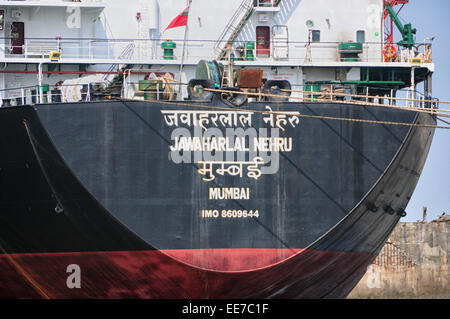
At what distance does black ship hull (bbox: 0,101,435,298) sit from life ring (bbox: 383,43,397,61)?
14.5 ft

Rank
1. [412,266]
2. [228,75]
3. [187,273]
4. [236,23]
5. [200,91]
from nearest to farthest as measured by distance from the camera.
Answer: [187,273] → [200,91] → [228,75] → [236,23] → [412,266]

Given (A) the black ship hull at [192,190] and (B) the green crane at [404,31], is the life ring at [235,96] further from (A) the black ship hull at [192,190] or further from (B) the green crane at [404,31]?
(B) the green crane at [404,31]

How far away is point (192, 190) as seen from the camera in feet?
82.9

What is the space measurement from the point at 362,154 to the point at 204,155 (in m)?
4.04

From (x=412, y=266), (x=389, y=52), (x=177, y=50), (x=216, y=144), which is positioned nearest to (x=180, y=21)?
(x=177, y=50)

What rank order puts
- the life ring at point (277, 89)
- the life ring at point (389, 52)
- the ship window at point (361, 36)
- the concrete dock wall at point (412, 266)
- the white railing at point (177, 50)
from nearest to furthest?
the life ring at point (277, 89) < the white railing at point (177, 50) < the life ring at point (389, 52) < the ship window at point (361, 36) < the concrete dock wall at point (412, 266)

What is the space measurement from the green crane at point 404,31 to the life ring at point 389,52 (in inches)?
10.5

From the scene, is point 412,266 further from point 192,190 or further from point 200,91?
point 200,91

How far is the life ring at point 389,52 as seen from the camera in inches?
1186

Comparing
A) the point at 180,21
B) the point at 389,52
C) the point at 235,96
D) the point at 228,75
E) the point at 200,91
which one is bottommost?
the point at 235,96

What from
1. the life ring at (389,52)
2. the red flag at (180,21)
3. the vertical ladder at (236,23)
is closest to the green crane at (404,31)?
the life ring at (389,52)

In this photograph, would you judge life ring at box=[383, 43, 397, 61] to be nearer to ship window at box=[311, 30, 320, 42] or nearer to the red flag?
ship window at box=[311, 30, 320, 42]

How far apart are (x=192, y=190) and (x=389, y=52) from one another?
8.47m

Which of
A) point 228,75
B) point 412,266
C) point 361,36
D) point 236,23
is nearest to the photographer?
point 228,75
